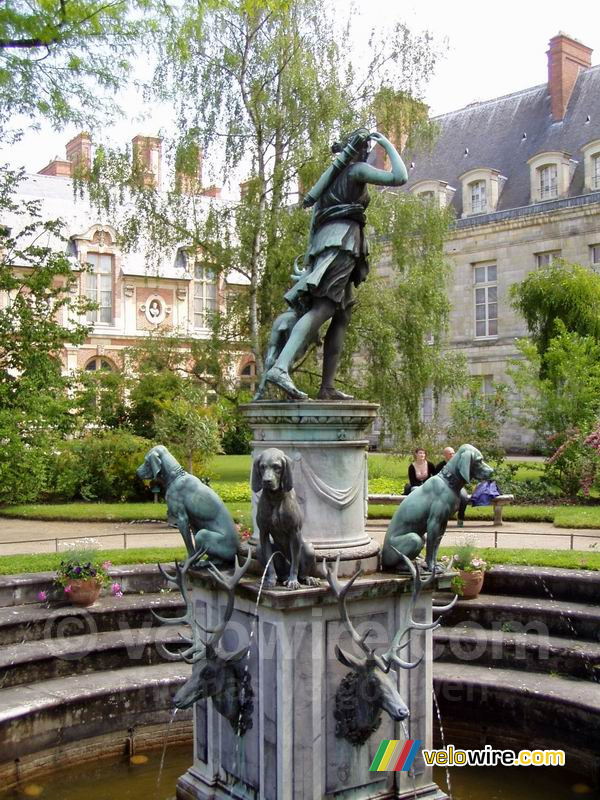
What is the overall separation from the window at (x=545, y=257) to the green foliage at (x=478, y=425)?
12.2 meters

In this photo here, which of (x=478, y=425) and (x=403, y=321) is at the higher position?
(x=403, y=321)

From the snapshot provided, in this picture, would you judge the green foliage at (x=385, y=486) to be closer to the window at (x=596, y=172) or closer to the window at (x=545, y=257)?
the window at (x=545, y=257)

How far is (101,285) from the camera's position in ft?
122

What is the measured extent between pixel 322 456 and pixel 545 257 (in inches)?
1178

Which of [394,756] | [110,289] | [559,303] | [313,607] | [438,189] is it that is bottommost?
[394,756]

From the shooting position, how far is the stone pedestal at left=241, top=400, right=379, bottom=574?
559 cm

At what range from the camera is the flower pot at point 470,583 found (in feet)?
29.1

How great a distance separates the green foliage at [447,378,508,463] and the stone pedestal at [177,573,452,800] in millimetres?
14899

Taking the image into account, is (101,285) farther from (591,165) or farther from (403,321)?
(591,165)

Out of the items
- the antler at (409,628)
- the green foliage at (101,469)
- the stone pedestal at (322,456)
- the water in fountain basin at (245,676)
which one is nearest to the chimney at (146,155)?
the green foliage at (101,469)

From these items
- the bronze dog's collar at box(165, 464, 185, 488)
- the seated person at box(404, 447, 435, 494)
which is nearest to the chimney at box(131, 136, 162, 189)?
the seated person at box(404, 447, 435, 494)

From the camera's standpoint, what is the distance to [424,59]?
→ 21.1 meters
